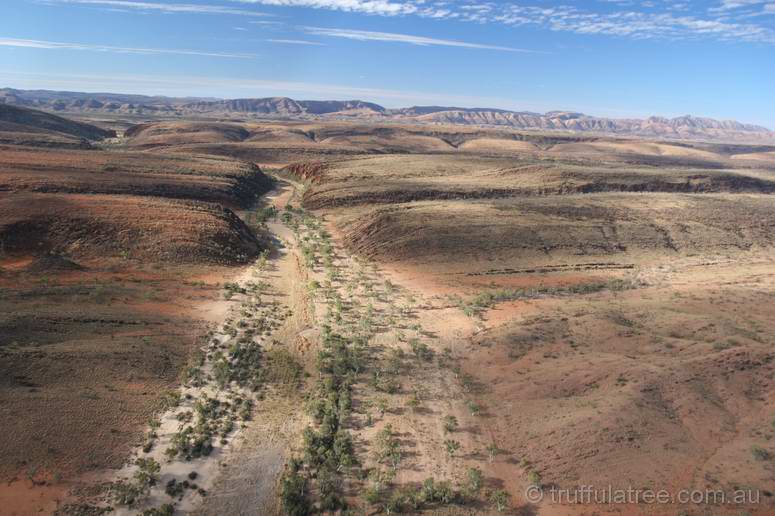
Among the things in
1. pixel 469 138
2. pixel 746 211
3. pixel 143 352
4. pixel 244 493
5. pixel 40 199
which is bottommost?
pixel 244 493

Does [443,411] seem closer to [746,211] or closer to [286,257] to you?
[286,257]

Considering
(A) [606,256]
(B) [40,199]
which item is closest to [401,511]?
(A) [606,256]

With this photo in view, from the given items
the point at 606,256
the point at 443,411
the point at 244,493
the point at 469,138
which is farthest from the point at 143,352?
the point at 469,138

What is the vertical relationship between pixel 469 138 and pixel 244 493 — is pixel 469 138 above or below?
above

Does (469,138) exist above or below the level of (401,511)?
above

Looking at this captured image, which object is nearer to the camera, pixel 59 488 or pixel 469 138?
pixel 59 488

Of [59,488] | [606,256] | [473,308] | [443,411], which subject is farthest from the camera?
[606,256]

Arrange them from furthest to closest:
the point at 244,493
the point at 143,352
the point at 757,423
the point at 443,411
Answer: the point at 143,352 < the point at 443,411 < the point at 757,423 < the point at 244,493

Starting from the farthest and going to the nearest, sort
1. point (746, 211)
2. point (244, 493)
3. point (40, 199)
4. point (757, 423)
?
1. point (746, 211)
2. point (40, 199)
3. point (757, 423)
4. point (244, 493)

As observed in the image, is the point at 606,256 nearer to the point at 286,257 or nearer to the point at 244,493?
the point at 286,257
